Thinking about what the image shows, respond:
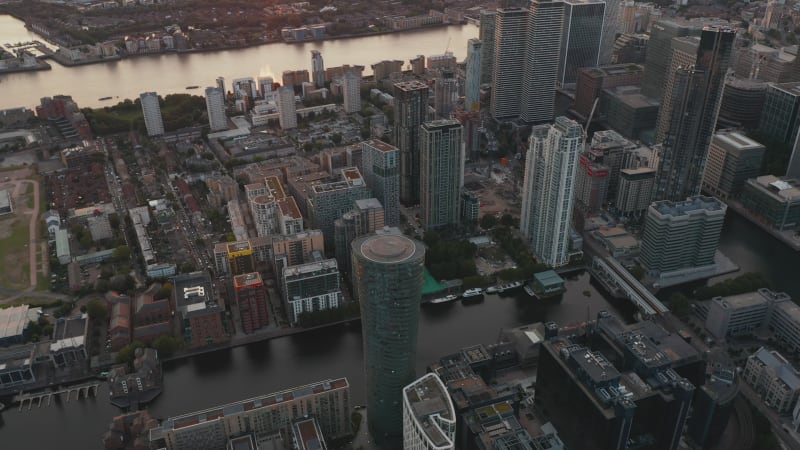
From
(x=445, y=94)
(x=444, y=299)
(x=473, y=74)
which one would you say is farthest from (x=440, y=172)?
(x=473, y=74)

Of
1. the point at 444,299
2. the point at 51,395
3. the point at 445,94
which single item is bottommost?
the point at 51,395

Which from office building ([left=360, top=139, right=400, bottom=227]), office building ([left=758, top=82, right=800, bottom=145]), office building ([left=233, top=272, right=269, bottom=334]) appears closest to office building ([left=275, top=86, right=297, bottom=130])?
office building ([left=360, top=139, right=400, bottom=227])

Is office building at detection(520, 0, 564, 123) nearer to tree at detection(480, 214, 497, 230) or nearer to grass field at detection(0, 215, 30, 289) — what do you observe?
tree at detection(480, 214, 497, 230)

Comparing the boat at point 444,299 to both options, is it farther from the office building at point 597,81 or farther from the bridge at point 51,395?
the office building at point 597,81

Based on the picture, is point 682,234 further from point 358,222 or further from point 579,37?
point 579,37

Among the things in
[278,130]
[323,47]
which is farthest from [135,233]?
[323,47]

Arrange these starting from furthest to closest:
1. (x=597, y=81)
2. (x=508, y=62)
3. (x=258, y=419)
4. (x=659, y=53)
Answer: (x=597, y=81), (x=659, y=53), (x=508, y=62), (x=258, y=419)
